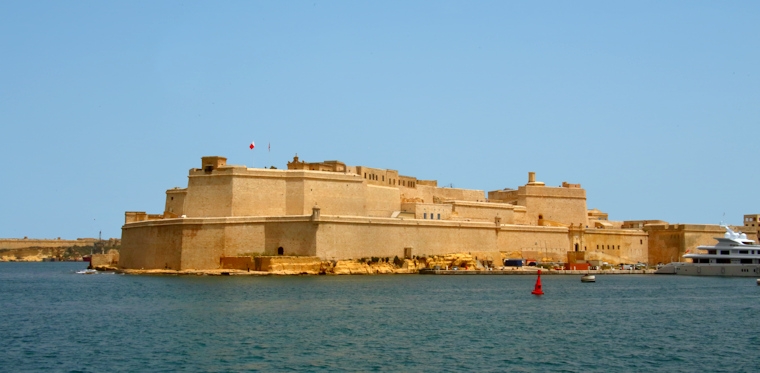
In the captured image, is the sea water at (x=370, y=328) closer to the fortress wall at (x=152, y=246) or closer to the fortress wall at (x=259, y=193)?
the fortress wall at (x=152, y=246)

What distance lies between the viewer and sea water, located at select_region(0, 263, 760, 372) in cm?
2077

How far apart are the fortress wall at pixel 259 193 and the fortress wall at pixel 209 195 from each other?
40cm

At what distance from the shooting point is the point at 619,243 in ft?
210

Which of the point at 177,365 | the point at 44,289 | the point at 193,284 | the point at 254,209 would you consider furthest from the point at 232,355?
the point at 254,209

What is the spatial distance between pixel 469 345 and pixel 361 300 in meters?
11.2

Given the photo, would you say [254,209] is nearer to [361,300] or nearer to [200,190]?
[200,190]

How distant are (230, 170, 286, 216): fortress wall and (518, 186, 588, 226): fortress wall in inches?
764

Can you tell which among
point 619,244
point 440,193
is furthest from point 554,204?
point 440,193

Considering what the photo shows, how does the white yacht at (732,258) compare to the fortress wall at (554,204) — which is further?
the fortress wall at (554,204)

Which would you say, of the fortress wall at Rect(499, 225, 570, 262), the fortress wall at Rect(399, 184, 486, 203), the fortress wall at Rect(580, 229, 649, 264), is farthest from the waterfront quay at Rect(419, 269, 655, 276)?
the fortress wall at Rect(399, 184, 486, 203)

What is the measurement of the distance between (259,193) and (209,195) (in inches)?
98.6

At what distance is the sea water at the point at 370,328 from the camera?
2077 cm

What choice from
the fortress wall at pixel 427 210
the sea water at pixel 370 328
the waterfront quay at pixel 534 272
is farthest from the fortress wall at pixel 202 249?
the fortress wall at pixel 427 210

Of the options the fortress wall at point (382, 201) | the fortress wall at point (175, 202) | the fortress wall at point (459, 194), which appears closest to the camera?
the fortress wall at point (175, 202)
